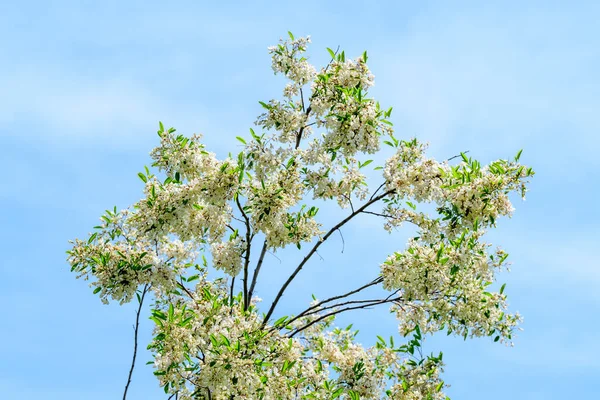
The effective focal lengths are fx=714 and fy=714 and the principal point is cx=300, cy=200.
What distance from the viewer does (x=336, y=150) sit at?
1109 cm

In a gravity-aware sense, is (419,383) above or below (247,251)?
below

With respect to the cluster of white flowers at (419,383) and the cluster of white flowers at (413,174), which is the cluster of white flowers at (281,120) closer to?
the cluster of white flowers at (413,174)

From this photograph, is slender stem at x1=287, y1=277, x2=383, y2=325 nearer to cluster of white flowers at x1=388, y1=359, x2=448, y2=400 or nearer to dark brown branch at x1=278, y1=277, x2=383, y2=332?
dark brown branch at x1=278, y1=277, x2=383, y2=332

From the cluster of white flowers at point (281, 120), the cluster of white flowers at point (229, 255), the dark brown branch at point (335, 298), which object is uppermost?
the cluster of white flowers at point (281, 120)

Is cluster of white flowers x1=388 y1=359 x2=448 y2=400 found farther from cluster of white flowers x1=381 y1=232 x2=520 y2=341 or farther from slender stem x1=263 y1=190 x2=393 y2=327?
slender stem x1=263 y1=190 x2=393 y2=327

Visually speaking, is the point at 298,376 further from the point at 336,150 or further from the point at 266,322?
the point at 336,150

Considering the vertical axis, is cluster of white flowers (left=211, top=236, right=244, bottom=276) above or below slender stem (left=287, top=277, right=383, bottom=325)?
above

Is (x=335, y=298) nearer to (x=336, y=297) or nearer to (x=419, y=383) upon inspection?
(x=336, y=297)

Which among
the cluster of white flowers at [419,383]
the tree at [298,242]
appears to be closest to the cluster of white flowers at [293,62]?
the tree at [298,242]

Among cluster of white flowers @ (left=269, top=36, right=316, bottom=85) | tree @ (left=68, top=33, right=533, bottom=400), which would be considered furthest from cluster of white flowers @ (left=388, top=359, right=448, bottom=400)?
cluster of white flowers @ (left=269, top=36, right=316, bottom=85)

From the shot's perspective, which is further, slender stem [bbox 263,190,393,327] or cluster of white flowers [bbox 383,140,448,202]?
slender stem [bbox 263,190,393,327]

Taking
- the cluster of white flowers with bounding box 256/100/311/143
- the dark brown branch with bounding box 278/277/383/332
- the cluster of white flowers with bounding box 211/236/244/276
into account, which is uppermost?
the cluster of white flowers with bounding box 256/100/311/143

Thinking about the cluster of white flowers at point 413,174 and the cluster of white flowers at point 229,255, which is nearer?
the cluster of white flowers at point 413,174

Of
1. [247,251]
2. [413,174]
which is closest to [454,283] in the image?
[413,174]
